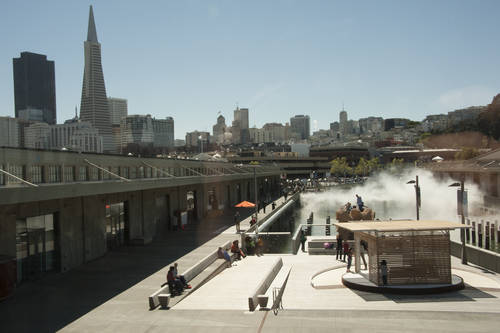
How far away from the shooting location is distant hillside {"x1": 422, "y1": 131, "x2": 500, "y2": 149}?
110m

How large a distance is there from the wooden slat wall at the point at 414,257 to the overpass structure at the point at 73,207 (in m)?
11.4

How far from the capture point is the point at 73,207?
846 inches

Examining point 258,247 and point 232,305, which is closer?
point 232,305

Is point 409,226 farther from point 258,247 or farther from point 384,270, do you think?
point 258,247

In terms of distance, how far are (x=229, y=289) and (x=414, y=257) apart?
21.8 feet

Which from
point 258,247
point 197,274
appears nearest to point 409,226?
point 197,274

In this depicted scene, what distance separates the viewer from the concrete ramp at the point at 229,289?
48.7ft

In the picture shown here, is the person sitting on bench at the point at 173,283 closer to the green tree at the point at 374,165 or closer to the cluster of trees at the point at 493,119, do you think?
the cluster of trees at the point at 493,119

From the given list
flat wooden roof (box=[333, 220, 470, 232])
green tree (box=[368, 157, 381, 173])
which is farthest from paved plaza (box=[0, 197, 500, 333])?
green tree (box=[368, 157, 381, 173])

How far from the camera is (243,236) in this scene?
26922 millimetres

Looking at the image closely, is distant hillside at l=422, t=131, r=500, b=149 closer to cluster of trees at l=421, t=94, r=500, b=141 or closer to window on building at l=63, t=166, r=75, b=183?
cluster of trees at l=421, t=94, r=500, b=141

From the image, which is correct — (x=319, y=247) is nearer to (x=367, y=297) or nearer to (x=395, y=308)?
(x=367, y=297)

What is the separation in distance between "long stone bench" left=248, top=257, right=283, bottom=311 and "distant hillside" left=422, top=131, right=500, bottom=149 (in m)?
98.6

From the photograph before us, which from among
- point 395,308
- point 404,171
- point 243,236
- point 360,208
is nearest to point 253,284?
point 395,308
